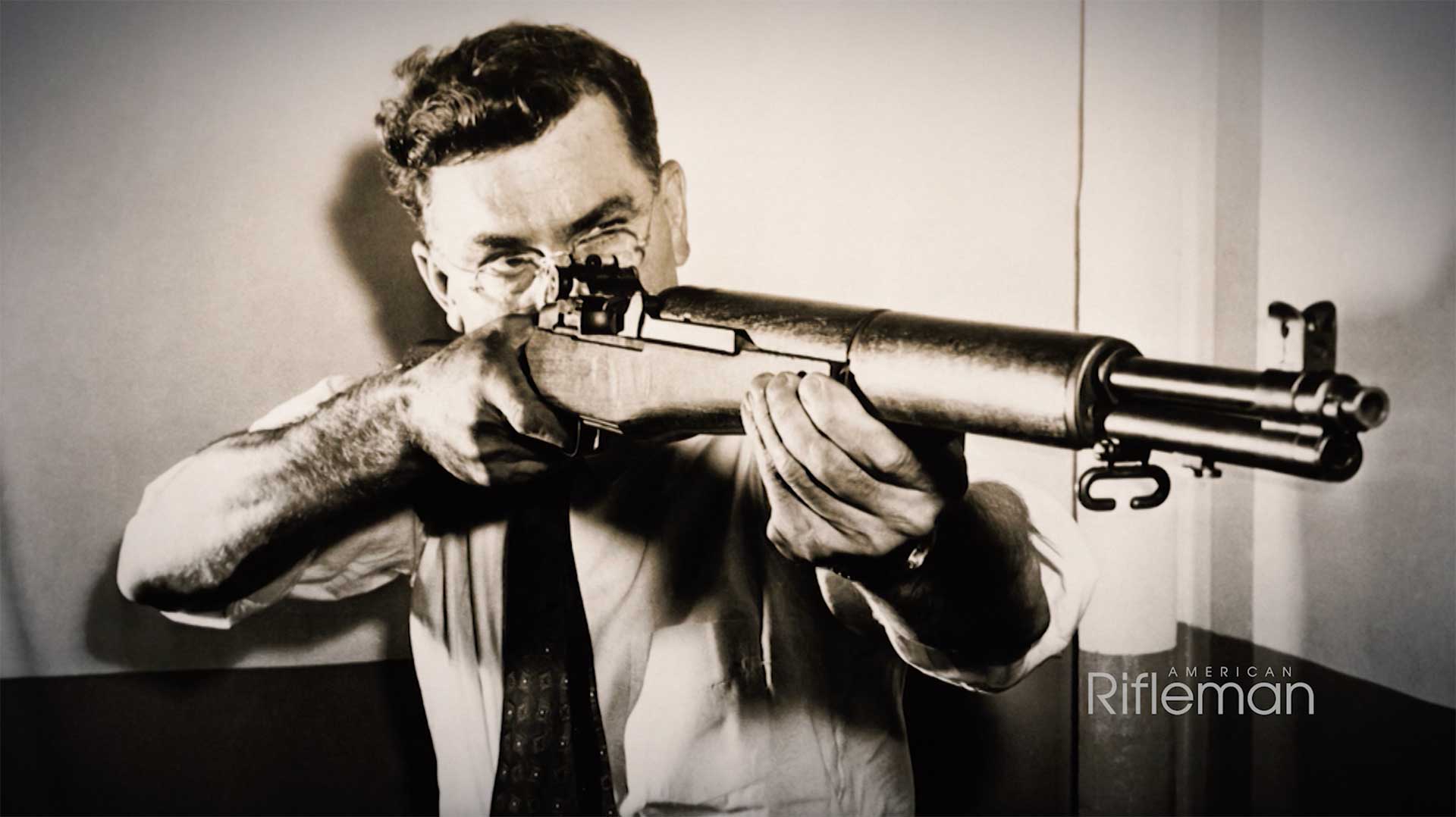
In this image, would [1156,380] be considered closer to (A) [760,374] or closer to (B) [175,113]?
(A) [760,374]

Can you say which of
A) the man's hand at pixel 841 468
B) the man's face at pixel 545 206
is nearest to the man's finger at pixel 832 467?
the man's hand at pixel 841 468

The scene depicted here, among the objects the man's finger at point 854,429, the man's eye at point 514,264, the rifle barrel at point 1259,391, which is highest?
the man's eye at point 514,264

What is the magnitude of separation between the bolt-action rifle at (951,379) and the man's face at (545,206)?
0.20m

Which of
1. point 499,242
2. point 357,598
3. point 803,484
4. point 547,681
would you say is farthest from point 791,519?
point 357,598

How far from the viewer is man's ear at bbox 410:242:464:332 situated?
1.82 meters

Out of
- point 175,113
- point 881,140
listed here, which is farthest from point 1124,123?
point 175,113

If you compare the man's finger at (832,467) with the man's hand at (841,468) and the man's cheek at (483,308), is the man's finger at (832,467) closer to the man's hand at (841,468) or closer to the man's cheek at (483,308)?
the man's hand at (841,468)

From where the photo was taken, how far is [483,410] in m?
1.60

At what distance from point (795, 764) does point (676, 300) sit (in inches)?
31.5

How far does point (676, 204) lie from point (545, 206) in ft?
0.72

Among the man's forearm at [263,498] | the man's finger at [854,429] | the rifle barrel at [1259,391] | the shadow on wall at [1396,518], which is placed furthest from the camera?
the man's forearm at [263,498]

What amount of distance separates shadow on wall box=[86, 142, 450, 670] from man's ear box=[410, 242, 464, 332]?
0.05 ft

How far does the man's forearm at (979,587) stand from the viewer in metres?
1.48

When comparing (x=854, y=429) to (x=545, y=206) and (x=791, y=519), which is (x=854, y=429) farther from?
(x=545, y=206)
